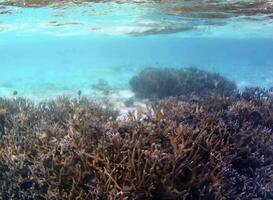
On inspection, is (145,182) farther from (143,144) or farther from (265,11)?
(265,11)

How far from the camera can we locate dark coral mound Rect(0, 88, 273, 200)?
5.39 m

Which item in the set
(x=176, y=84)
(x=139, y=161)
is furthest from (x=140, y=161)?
(x=176, y=84)

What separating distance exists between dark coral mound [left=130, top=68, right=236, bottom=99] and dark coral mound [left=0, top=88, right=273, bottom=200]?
34.6 ft

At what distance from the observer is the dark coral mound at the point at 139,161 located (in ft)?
17.7

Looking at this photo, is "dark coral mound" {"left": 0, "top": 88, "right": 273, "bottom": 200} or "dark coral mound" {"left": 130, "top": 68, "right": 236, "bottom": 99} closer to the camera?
"dark coral mound" {"left": 0, "top": 88, "right": 273, "bottom": 200}

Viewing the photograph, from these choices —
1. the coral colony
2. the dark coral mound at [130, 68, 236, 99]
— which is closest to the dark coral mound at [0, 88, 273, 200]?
the coral colony

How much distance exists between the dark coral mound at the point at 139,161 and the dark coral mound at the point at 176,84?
10.5 meters

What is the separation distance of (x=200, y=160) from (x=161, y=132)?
101 centimetres

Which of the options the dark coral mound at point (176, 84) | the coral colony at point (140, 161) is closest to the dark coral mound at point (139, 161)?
the coral colony at point (140, 161)

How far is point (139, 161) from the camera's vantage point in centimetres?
541

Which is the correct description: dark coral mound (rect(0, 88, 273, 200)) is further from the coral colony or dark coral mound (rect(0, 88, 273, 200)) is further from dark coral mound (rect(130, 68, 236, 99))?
dark coral mound (rect(130, 68, 236, 99))

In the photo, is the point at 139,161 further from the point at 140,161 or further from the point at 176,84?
the point at 176,84

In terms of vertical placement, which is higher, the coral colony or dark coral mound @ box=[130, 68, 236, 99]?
the coral colony

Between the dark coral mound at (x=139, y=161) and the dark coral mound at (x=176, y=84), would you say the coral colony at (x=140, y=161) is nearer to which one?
the dark coral mound at (x=139, y=161)
